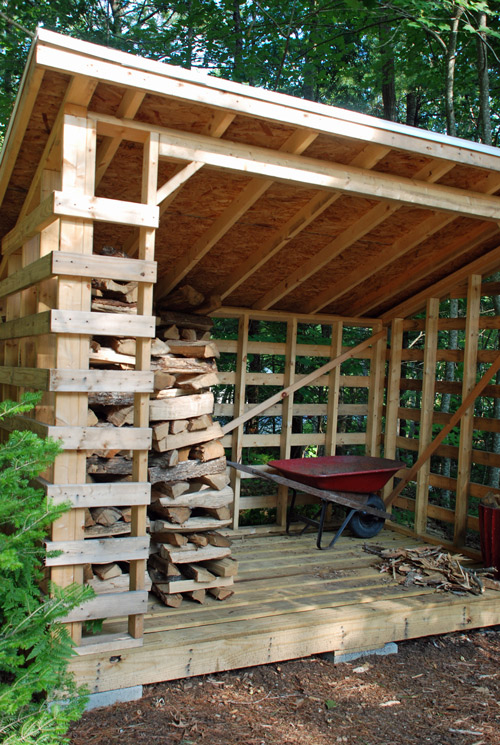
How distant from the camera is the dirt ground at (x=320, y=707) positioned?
9.21 ft

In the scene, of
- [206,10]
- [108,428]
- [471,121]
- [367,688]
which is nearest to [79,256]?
[108,428]

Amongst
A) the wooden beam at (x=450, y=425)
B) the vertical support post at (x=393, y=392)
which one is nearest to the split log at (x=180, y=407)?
the wooden beam at (x=450, y=425)

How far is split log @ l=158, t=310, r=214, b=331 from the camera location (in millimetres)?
4434

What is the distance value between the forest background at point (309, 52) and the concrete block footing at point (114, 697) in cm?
444

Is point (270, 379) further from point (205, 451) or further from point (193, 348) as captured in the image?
point (205, 451)

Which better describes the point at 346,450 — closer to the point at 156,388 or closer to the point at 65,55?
the point at 156,388

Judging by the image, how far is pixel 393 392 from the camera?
6074mm

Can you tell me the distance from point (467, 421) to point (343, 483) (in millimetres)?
1254

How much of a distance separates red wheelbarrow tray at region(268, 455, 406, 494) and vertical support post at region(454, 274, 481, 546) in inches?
21.2

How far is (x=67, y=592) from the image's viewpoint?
2510mm

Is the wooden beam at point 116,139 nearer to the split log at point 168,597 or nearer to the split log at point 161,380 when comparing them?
the split log at point 161,380

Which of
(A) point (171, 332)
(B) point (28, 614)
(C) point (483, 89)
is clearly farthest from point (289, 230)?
(C) point (483, 89)

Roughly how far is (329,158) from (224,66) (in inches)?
291

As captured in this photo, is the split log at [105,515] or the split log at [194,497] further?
the split log at [194,497]
